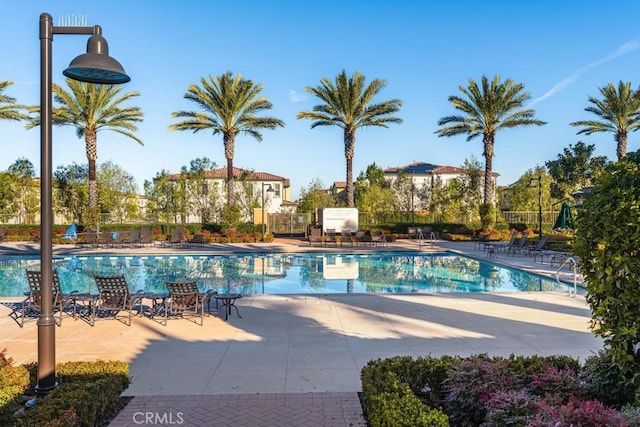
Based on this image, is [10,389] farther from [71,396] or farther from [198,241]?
[198,241]

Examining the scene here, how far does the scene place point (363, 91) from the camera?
1081 inches

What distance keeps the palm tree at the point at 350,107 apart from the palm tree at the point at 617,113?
501 inches

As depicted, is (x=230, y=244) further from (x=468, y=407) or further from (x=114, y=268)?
(x=468, y=407)

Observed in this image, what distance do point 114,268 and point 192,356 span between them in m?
13.9

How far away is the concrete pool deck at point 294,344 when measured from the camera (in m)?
4.52

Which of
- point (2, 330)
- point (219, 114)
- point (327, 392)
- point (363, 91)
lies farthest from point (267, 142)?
point (327, 392)

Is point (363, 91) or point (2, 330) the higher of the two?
point (363, 91)

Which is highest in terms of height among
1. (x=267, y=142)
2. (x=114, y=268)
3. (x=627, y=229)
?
(x=267, y=142)

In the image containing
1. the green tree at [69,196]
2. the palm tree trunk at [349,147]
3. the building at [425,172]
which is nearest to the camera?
the palm tree trunk at [349,147]

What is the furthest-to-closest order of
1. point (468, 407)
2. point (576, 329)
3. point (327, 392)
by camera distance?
point (576, 329) < point (327, 392) < point (468, 407)

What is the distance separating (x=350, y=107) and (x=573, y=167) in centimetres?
2340

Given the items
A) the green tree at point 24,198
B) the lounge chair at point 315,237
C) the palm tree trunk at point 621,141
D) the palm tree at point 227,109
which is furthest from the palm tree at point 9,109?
the palm tree trunk at point 621,141

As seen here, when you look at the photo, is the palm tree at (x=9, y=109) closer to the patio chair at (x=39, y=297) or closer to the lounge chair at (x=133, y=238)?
the lounge chair at (x=133, y=238)

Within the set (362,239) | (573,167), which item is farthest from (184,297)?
(573,167)
